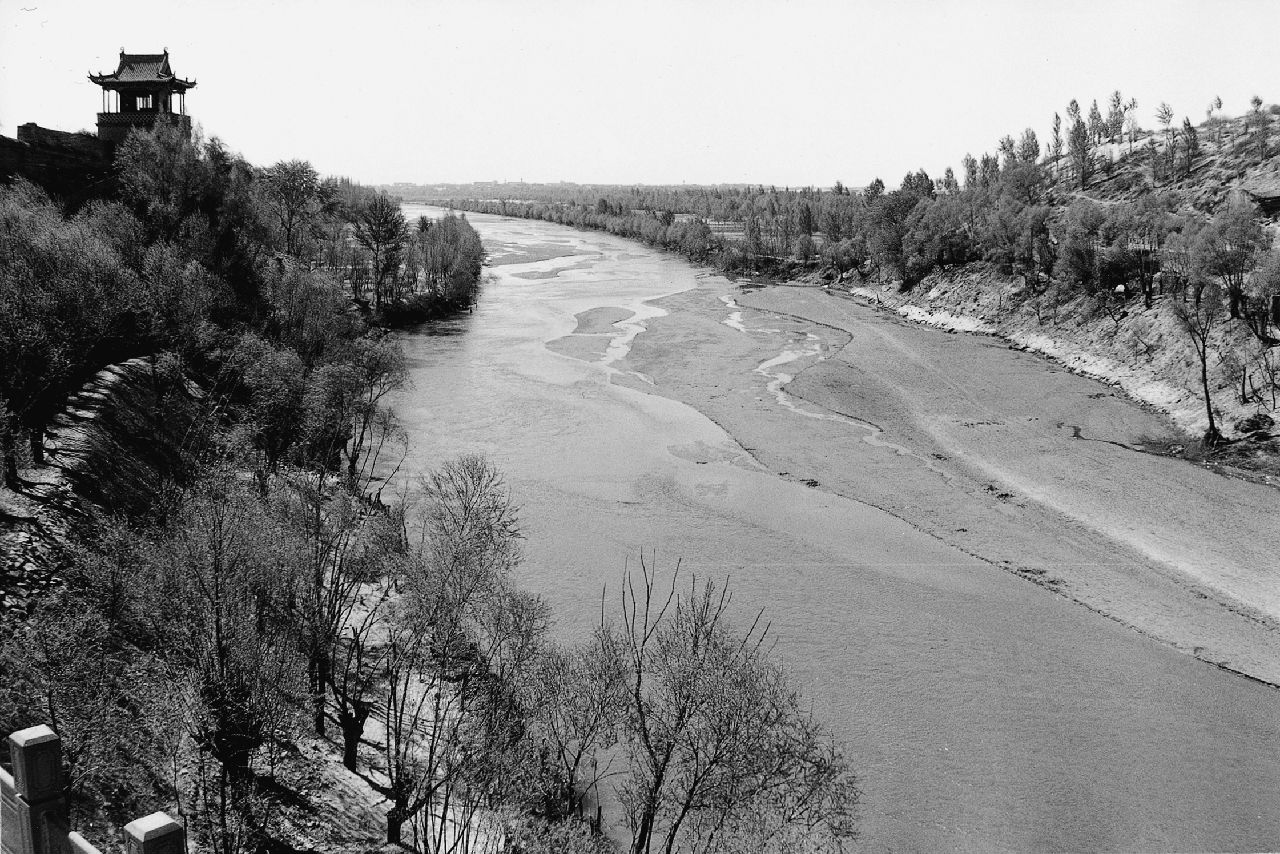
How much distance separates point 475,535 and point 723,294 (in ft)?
240

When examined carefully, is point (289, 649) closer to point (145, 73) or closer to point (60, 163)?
point (60, 163)

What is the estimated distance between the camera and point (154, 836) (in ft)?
16.7

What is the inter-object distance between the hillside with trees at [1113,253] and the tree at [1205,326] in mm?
143

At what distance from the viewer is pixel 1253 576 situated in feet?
76.8

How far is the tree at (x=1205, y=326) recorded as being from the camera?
33938mm

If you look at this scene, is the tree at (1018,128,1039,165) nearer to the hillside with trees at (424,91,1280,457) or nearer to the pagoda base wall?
the hillside with trees at (424,91,1280,457)

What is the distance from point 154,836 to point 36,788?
1617 millimetres

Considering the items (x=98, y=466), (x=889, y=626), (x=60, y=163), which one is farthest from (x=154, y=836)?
(x=60, y=163)

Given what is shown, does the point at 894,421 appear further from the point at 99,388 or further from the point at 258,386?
the point at 99,388

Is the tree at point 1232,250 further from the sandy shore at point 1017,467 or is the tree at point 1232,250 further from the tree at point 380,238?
the tree at point 380,238

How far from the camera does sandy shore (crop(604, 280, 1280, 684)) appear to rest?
74.8ft

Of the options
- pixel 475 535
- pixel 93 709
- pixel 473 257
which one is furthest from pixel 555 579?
pixel 473 257

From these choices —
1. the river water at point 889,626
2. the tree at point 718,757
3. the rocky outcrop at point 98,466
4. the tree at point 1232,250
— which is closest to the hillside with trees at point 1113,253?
the tree at point 1232,250

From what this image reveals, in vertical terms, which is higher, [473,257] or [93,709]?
[473,257]
